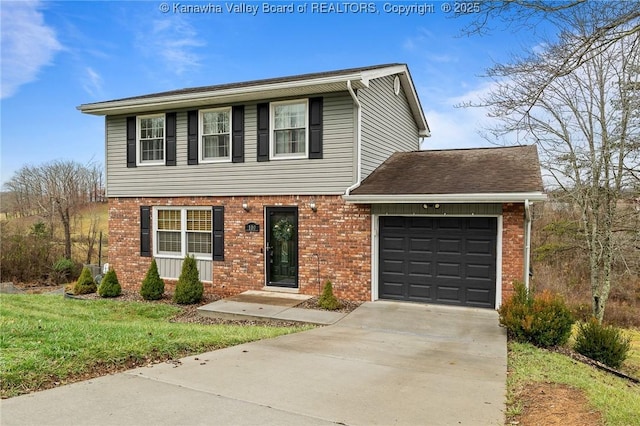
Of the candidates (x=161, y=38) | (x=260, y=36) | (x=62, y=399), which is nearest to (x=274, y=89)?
(x=260, y=36)

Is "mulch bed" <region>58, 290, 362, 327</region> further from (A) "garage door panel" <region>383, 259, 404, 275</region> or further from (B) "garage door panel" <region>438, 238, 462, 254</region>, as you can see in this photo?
(B) "garage door panel" <region>438, 238, 462, 254</region>

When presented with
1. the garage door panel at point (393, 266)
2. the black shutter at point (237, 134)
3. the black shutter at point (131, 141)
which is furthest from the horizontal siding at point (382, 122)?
the black shutter at point (131, 141)

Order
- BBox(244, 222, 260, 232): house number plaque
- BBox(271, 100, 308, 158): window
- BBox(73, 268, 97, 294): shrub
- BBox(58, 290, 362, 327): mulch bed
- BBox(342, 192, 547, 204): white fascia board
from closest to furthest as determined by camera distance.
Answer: BBox(342, 192, 547, 204): white fascia board → BBox(58, 290, 362, 327): mulch bed → BBox(271, 100, 308, 158): window → BBox(244, 222, 260, 232): house number plaque → BBox(73, 268, 97, 294): shrub

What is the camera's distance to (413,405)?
4.22 meters

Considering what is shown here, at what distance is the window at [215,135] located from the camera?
463 inches

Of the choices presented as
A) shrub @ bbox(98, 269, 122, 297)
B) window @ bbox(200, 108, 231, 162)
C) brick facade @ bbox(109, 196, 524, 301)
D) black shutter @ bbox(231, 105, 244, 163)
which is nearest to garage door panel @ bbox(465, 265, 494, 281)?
brick facade @ bbox(109, 196, 524, 301)

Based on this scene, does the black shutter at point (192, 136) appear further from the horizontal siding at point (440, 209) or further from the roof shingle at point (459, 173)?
the horizontal siding at point (440, 209)

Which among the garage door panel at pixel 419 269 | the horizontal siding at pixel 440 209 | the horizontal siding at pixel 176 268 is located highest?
the horizontal siding at pixel 440 209

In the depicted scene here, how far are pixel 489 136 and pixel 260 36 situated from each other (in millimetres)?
8458

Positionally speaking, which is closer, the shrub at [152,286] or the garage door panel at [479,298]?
the garage door panel at [479,298]

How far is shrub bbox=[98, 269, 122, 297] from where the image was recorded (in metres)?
12.2

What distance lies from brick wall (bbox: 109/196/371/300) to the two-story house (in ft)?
0.10

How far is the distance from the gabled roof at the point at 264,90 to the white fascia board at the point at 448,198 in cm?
265

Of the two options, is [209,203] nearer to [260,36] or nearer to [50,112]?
[260,36]
